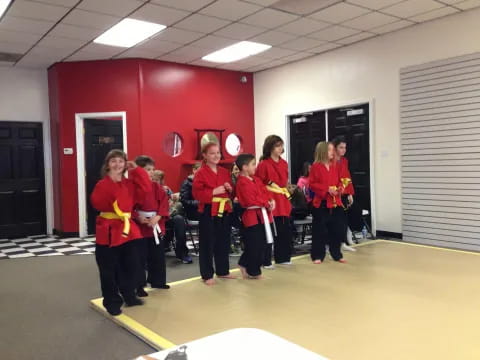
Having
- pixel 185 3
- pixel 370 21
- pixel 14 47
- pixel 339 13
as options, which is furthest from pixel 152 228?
pixel 14 47

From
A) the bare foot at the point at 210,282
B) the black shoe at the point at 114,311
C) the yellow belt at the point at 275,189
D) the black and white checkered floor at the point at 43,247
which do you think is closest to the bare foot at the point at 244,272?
the bare foot at the point at 210,282

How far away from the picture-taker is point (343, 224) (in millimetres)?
4867

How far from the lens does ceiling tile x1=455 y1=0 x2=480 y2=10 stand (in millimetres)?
5047

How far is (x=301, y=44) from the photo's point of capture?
259 inches

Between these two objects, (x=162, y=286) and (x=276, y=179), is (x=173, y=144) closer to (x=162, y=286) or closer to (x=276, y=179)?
(x=276, y=179)

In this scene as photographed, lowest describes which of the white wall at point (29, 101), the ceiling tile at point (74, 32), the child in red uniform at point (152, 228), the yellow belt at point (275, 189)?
the child in red uniform at point (152, 228)

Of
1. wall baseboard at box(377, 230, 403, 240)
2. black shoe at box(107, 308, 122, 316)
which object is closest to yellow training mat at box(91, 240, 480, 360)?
black shoe at box(107, 308, 122, 316)

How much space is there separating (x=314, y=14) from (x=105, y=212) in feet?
11.9

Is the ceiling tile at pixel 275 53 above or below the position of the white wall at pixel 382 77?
above

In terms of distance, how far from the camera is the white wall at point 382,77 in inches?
219

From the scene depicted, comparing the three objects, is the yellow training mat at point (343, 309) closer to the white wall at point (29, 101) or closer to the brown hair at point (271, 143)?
the brown hair at point (271, 143)

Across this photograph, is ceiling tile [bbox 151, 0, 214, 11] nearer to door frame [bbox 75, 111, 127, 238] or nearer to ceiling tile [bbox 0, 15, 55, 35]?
ceiling tile [bbox 0, 15, 55, 35]

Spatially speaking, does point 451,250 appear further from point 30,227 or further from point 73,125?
point 30,227

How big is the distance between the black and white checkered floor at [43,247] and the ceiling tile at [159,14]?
327 centimetres
